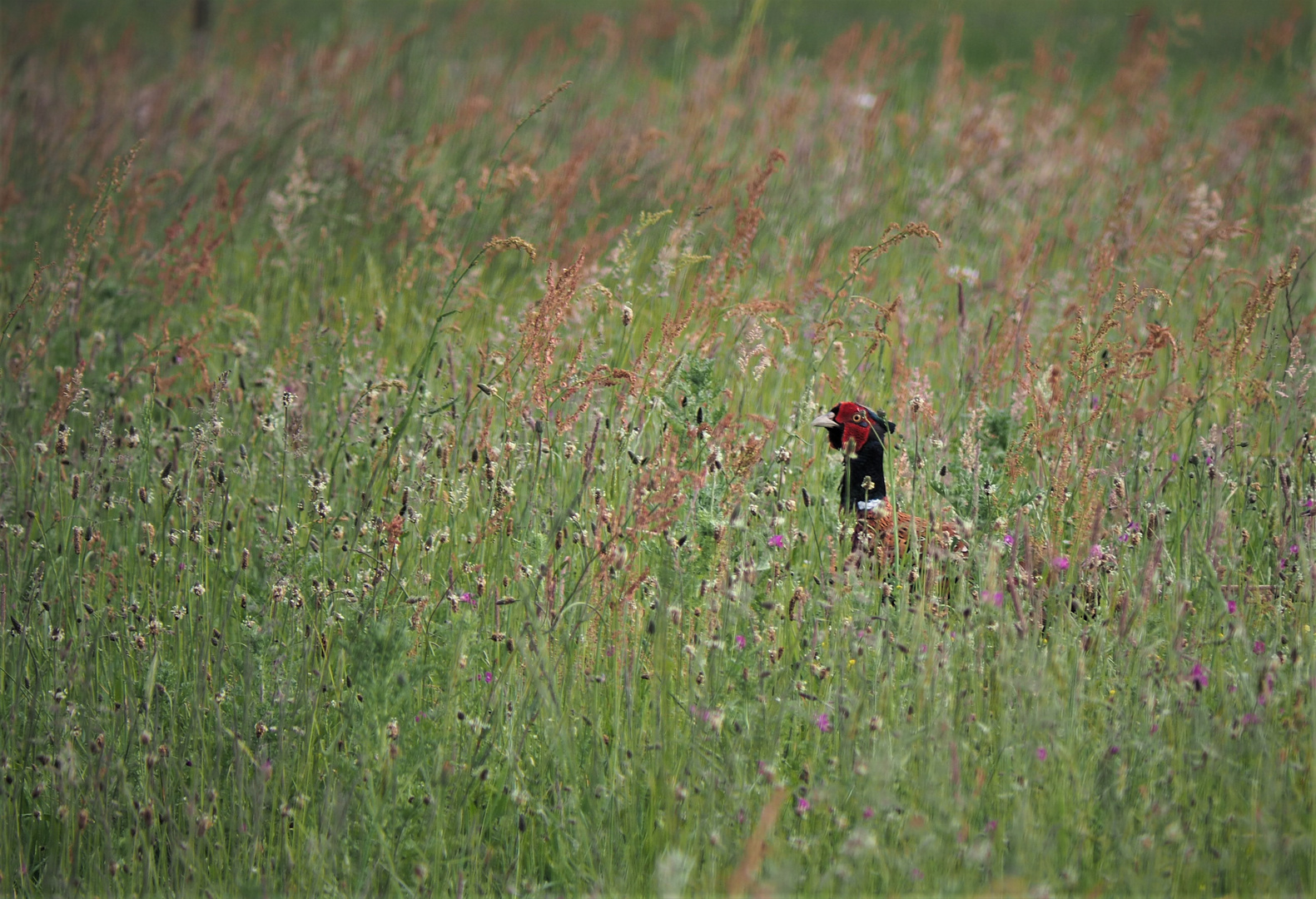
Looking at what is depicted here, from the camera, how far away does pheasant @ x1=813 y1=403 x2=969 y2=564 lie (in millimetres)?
2828

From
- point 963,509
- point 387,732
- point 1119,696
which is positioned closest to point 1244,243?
point 963,509

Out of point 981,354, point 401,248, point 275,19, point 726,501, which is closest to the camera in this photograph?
point 726,501

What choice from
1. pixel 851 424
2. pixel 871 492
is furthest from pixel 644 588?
pixel 871 492

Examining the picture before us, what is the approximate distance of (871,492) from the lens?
3697mm

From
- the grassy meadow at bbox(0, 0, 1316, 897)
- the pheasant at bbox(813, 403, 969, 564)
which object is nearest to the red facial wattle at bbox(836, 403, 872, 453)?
the pheasant at bbox(813, 403, 969, 564)

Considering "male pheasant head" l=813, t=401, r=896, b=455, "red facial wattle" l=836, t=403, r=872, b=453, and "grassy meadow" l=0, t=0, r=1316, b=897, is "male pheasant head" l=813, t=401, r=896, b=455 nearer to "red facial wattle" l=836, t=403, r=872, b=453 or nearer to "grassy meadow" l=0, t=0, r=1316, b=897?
"red facial wattle" l=836, t=403, r=872, b=453

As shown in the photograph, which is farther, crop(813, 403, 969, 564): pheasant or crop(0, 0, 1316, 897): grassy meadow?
crop(813, 403, 969, 564): pheasant

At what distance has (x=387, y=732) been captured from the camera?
2.21 meters

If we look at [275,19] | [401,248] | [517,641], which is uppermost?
[275,19]

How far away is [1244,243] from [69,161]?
6603 millimetres

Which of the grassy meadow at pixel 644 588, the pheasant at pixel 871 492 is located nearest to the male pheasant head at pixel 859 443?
the pheasant at pixel 871 492

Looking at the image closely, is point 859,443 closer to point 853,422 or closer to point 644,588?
point 853,422

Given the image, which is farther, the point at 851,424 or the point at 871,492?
the point at 871,492

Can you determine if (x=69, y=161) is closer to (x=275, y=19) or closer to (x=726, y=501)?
(x=726, y=501)
